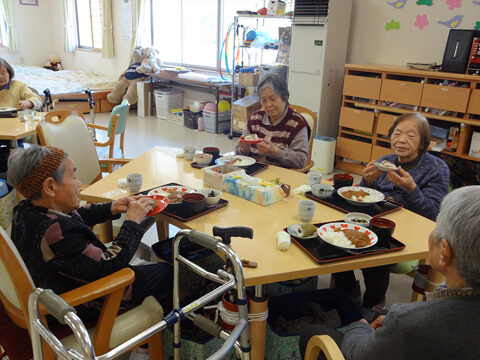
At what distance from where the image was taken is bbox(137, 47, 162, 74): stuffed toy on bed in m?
6.88

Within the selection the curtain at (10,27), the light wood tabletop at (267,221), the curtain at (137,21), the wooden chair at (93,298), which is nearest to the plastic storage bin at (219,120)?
the curtain at (137,21)

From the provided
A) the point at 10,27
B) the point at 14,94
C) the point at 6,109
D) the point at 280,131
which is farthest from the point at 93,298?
the point at 10,27

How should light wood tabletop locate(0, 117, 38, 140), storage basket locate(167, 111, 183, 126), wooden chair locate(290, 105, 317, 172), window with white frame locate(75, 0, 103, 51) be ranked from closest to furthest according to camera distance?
wooden chair locate(290, 105, 317, 172)
light wood tabletop locate(0, 117, 38, 140)
storage basket locate(167, 111, 183, 126)
window with white frame locate(75, 0, 103, 51)

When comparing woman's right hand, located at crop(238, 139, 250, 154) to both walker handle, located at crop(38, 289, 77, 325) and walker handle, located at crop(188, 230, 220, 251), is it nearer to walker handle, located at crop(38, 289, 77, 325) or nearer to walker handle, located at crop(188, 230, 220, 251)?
walker handle, located at crop(188, 230, 220, 251)

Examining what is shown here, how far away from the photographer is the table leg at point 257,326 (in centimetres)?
142

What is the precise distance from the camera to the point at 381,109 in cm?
420

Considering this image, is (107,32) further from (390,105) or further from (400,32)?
(390,105)

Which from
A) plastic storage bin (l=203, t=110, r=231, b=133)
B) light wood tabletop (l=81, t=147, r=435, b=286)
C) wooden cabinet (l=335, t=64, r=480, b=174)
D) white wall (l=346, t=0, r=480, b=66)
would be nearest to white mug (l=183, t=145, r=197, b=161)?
light wood tabletop (l=81, t=147, r=435, b=286)

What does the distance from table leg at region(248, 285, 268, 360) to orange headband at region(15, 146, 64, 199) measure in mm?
829

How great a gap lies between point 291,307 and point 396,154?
979 millimetres

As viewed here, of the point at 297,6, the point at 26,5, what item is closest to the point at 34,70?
the point at 26,5

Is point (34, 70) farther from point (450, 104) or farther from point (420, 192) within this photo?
point (420, 192)

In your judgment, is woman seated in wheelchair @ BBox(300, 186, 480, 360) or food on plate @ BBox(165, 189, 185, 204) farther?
food on plate @ BBox(165, 189, 185, 204)

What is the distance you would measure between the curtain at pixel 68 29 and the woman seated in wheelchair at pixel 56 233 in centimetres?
879
